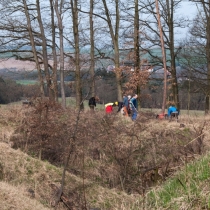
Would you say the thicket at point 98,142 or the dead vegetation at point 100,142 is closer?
the dead vegetation at point 100,142

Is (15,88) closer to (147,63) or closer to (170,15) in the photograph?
(147,63)

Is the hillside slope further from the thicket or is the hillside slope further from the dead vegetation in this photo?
the thicket

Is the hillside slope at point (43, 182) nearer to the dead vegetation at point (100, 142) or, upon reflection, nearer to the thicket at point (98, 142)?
the dead vegetation at point (100, 142)

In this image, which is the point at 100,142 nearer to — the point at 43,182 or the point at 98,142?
the point at 98,142

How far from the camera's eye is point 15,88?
33.2 metres

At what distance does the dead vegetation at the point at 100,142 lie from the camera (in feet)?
47.6

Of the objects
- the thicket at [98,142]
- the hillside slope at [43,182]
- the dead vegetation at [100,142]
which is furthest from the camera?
the thicket at [98,142]

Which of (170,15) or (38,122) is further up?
(170,15)

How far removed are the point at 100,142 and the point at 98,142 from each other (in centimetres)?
7

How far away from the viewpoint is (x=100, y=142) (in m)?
16.8

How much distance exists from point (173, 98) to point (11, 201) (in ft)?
76.0

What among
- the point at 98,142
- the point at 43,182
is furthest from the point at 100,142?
the point at 43,182

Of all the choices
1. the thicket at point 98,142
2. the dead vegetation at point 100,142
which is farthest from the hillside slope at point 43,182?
the thicket at point 98,142

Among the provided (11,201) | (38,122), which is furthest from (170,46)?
(11,201)
